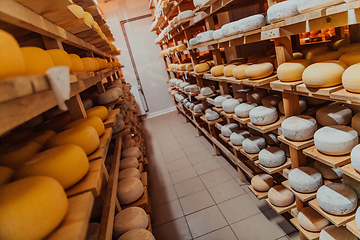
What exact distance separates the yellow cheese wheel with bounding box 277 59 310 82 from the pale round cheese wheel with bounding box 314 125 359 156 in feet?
1.40

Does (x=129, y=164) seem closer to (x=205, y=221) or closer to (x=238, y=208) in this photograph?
(x=205, y=221)

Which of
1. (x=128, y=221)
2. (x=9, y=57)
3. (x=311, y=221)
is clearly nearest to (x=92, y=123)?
(x=128, y=221)

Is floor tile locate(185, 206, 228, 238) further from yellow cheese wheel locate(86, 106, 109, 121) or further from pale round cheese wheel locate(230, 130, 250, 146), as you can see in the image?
yellow cheese wheel locate(86, 106, 109, 121)

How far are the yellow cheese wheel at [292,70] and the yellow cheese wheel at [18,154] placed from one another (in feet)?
5.38

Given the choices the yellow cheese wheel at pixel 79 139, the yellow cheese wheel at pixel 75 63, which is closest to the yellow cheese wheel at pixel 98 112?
the yellow cheese wheel at pixel 75 63

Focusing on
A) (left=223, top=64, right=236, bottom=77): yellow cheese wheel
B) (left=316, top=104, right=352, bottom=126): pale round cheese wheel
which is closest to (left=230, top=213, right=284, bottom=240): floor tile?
(left=316, top=104, right=352, bottom=126): pale round cheese wheel

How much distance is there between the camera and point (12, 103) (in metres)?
0.54

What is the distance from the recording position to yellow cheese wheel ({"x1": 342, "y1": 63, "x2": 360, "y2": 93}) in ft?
3.67

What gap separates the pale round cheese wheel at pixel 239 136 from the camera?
262cm

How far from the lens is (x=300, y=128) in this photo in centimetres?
162

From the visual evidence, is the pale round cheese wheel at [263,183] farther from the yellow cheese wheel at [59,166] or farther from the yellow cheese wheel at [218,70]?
the yellow cheese wheel at [59,166]

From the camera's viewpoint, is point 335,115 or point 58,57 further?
point 335,115

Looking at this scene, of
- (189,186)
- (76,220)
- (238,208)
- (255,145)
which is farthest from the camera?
(189,186)

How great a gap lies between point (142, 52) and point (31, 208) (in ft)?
22.5
